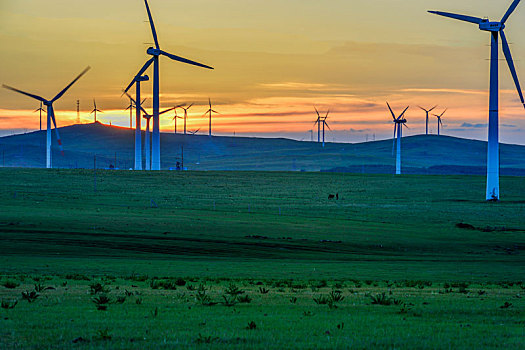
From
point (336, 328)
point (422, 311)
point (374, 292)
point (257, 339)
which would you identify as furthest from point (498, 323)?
point (374, 292)

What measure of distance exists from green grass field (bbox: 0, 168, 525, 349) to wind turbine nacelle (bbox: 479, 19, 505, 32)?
26.9 metres

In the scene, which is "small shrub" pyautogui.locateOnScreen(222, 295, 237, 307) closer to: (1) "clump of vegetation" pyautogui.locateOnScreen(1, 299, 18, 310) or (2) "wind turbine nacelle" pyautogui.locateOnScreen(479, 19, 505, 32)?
(1) "clump of vegetation" pyautogui.locateOnScreen(1, 299, 18, 310)

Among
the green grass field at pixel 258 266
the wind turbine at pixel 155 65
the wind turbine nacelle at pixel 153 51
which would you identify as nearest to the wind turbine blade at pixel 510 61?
the green grass field at pixel 258 266

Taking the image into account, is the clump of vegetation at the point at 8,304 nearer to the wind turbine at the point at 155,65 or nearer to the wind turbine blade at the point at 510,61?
the wind turbine blade at the point at 510,61

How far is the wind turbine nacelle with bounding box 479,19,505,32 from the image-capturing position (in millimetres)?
108938

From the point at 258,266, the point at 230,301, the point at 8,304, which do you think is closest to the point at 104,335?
the point at 8,304

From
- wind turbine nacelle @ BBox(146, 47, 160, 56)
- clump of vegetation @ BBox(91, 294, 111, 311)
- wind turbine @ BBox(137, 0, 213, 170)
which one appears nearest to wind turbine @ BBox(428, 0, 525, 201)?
wind turbine @ BBox(137, 0, 213, 170)

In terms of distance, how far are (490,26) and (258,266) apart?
3198 inches

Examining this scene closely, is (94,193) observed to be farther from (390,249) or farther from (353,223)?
(390,249)

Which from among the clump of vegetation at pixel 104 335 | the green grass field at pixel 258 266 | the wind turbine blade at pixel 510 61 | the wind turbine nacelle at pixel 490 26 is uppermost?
the wind turbine nacelle at pixel 490 26

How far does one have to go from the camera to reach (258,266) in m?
41.9

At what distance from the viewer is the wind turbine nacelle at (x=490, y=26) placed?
10894cm

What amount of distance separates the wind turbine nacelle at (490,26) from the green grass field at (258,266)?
2691 centimetres

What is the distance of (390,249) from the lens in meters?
58.8
